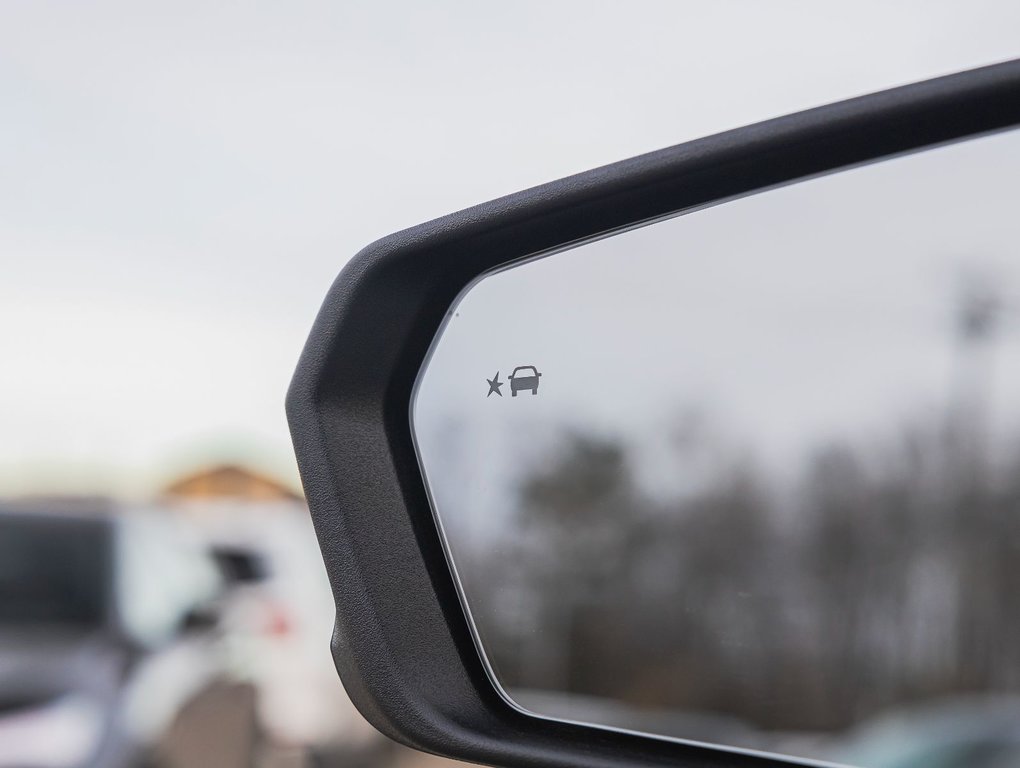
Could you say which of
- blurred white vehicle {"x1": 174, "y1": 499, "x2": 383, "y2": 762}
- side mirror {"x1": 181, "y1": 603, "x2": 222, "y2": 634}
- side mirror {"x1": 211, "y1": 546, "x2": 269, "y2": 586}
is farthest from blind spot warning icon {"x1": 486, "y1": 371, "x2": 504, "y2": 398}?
side mirror {"x1": 211, "y1": 546, "x2": 269, "y2": 586}

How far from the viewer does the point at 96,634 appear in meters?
5.92

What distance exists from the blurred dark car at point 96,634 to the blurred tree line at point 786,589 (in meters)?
2.34

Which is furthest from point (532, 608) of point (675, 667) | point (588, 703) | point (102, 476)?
point (102, 476)

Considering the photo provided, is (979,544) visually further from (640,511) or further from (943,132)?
(943,132)

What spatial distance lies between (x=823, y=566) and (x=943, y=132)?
2.94 meters

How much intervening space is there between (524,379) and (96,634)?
5096 mm

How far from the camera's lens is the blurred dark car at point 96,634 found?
529 centimetres

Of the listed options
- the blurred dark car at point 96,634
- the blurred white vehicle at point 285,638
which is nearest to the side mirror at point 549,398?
Answer: the blurred dark car at point 96,634

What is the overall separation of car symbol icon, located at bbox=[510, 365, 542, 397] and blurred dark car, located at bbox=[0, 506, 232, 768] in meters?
4.48

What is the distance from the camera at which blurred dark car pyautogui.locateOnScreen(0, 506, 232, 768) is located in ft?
17.3

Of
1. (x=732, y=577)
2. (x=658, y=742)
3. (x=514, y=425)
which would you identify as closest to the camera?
(x=658, y=742)

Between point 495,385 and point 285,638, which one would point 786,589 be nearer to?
point 495,385

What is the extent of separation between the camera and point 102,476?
1462 inches

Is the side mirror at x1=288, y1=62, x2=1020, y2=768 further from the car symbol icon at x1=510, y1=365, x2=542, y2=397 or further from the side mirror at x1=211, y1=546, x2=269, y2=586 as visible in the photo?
the side mirror at x1=211, y1=546, x2=269, y2=586
